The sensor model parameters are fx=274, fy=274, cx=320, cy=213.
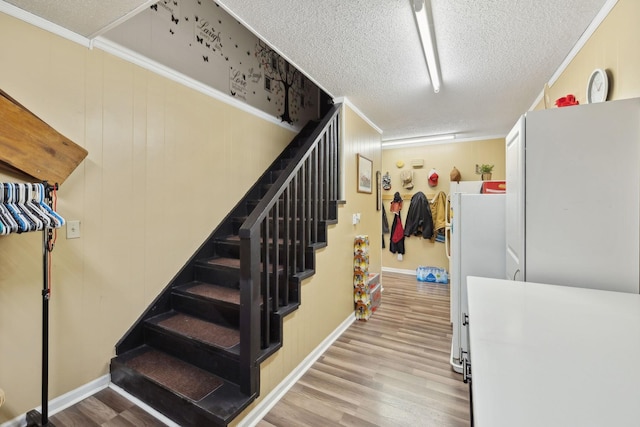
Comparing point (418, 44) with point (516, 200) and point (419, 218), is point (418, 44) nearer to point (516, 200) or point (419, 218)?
point (516, 200)

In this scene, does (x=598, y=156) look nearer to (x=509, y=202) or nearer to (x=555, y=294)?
(x=509, y=202)

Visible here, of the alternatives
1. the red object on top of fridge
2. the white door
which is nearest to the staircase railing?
the white door

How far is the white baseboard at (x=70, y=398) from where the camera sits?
1.56 metres

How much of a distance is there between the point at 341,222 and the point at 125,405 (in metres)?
2.23

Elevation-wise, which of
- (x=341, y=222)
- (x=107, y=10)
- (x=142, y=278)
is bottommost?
(x=142, y=278)

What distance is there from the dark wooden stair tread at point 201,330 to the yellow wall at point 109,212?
0.26 meters

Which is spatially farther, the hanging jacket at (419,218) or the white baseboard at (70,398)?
the hanging jacket at (419,218)

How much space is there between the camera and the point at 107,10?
1538mm

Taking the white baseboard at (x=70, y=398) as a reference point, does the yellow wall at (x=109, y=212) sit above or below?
above

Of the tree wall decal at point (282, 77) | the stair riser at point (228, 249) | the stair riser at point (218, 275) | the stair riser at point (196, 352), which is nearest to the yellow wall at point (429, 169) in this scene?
the tree wall decal at point (282, 77)

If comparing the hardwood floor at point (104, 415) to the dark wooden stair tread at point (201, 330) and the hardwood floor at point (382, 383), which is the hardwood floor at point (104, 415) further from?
the hardwood floor at point (382, 383)

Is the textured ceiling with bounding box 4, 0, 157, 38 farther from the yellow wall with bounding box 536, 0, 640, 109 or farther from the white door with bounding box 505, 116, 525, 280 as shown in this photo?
the yellow wall with bounding box 536, 0, 640, 109

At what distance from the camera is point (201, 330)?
6.59 ft

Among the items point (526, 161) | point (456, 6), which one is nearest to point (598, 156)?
point (526, 161)
